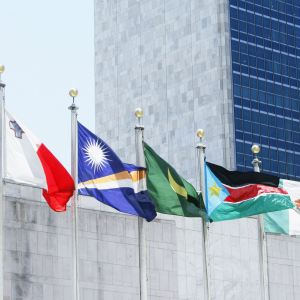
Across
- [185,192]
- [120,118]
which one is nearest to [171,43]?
[120,118]

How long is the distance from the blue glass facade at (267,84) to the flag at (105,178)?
259 feet

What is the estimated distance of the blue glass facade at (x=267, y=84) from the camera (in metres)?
117

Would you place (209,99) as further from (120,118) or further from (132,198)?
(132,198)

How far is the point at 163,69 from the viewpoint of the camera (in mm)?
124750

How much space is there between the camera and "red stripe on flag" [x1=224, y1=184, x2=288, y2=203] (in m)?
40.2

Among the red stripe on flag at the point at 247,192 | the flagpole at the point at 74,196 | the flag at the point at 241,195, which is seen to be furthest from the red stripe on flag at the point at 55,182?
the red stripe on flag at the point at 247,192

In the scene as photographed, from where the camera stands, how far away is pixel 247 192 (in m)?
40.4

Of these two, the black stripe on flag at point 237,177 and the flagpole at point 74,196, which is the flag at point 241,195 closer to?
the black stripe on flag at point 237,177

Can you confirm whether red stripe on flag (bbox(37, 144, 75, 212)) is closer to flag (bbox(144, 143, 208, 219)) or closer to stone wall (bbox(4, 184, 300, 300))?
flag (bbox(144, 143, 208, 219))

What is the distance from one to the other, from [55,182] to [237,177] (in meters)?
9.08

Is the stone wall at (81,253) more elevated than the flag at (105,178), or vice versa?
the flag at (105,178)

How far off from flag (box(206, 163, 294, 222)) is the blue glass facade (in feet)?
244

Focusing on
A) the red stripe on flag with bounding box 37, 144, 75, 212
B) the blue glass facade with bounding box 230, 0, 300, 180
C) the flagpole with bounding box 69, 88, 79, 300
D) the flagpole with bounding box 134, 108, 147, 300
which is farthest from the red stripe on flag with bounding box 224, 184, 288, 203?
the blue glass facade with bounding box 230, 0, 300, 180

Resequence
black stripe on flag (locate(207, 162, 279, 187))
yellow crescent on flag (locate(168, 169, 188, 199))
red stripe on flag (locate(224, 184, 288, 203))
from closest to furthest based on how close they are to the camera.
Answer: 1. yellow crescent on flag (locate(168, 169, 188, 199))
2. black stripe on flag (locate(207, 162, 279, 187))
3. red stripe on flag (locate(224, 184, 288, 203))
